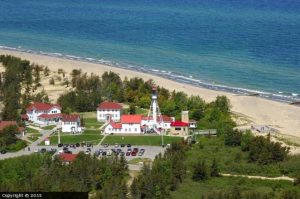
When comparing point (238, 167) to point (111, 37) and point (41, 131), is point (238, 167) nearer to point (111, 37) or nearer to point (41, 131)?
point (41, 131)

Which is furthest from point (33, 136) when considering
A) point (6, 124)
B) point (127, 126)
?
point (127, 126)

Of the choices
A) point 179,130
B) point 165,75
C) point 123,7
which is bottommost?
point 179,130

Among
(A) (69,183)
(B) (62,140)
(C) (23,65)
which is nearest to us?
(A) (69,183)

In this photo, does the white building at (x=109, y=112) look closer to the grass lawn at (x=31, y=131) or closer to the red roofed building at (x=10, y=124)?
the grass lawn at (x=31, y=131)

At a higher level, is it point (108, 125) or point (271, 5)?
point (271, 5)

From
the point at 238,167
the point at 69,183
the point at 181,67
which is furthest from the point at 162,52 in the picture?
the point at 69,183

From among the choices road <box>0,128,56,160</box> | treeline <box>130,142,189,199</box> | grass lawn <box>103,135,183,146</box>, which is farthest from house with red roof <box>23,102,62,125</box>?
treeline <box>130,142,189,199</box>
